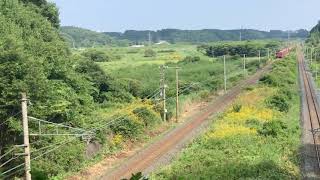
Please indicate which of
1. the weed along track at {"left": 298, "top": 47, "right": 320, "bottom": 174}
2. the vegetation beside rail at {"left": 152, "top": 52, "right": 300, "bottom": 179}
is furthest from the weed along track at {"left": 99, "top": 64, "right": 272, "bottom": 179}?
the weed along track at {"left": 298, "top": 47, "right": 320, "bottom": 174}

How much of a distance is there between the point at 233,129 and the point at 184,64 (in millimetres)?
83132

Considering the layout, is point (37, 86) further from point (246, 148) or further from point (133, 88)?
point (133, 88)

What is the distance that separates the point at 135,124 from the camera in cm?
4366

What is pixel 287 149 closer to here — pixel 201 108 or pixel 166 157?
pixel 166 157

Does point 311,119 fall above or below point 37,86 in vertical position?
below

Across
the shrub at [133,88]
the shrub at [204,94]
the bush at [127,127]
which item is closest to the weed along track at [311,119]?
the shrub at [204,94]

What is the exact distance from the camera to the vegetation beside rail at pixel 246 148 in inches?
1237

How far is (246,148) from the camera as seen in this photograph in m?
37.8

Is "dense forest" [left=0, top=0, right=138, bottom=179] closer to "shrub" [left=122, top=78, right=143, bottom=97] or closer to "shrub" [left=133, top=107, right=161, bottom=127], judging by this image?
"shrub" [left=133, top=107, right=161, bottom=127]

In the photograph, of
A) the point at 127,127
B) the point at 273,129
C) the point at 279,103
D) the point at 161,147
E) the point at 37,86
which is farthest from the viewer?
the point at 279,103

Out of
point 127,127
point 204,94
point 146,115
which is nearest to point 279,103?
point 204,94

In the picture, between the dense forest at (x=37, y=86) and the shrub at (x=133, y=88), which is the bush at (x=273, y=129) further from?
the shrub at (x=133, y=88)

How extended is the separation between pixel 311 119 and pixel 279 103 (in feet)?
19.7

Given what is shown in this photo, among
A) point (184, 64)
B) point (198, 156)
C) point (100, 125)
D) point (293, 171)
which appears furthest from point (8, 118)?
point (184, 64)
